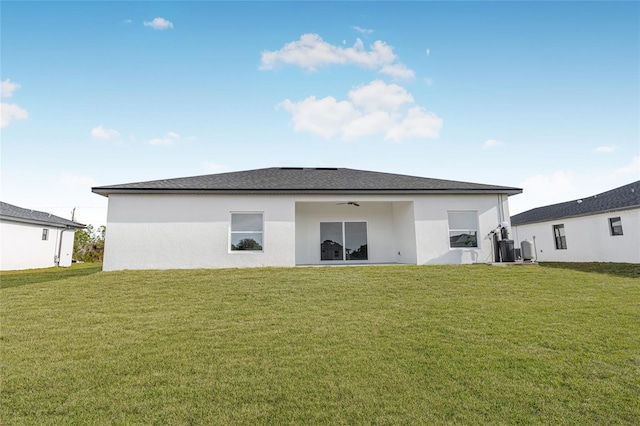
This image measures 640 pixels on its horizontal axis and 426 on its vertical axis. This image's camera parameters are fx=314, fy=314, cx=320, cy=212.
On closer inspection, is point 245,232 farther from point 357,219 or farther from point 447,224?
point 447,224

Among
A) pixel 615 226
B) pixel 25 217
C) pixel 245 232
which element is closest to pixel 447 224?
pixel 245 232

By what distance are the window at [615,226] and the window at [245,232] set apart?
715 inches

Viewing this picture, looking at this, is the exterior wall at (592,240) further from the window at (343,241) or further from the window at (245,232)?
the window at (245,232)

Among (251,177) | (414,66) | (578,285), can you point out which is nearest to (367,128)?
(414,66)

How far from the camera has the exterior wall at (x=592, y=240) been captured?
50.5ft

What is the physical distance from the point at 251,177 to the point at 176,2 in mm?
6718

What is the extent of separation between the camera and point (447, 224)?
12.6 m

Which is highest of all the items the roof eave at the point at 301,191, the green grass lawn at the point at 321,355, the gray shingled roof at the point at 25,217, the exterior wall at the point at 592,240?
the gray shingled roof at the point at 25,217

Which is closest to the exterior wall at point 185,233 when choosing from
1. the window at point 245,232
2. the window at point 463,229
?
the window at point 245,232

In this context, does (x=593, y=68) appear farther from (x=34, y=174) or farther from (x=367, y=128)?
(x=34, y=174)

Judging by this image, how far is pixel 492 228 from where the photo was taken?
12.8m

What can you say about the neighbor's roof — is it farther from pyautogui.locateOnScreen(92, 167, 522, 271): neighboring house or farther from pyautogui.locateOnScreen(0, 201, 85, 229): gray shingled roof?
pyautogui.locateOnScreen(0, 201, 85, 229): gray shingled roof

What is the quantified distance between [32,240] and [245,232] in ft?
57.7

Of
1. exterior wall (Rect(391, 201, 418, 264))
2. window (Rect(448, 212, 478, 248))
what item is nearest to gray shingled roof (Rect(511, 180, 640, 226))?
window (Rect(448, 212, 478, 248))
